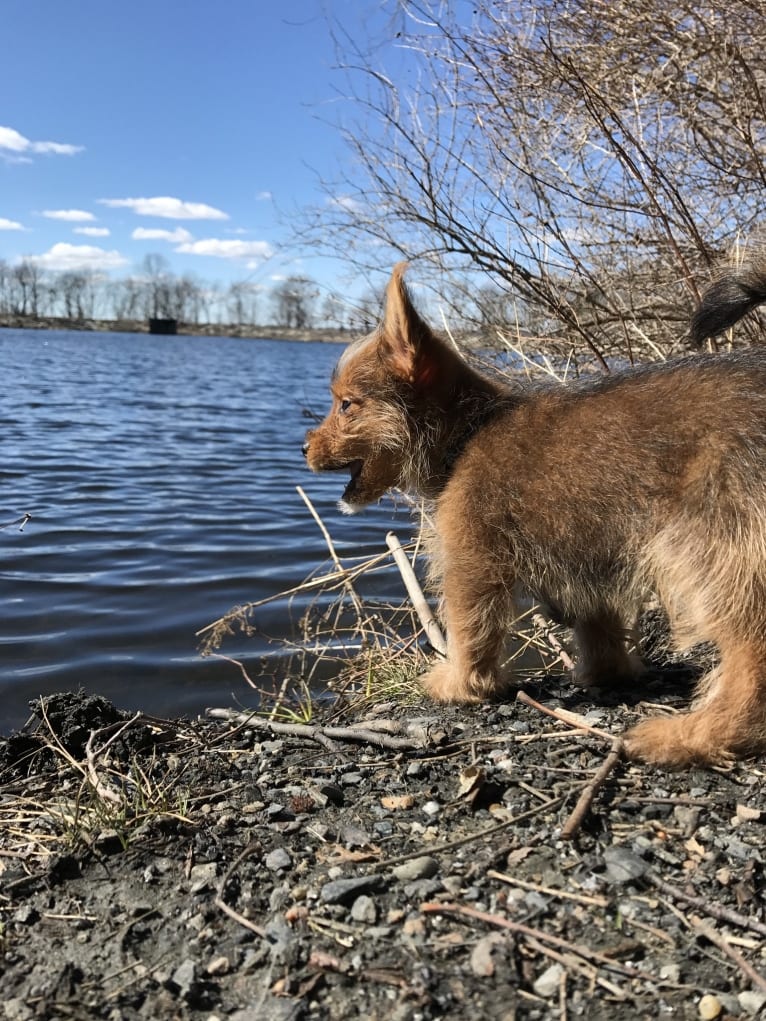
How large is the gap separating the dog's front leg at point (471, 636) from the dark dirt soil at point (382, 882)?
0.37 m

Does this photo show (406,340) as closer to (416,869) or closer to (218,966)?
(416,869)

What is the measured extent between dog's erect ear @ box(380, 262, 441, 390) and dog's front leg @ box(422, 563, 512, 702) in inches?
45.2

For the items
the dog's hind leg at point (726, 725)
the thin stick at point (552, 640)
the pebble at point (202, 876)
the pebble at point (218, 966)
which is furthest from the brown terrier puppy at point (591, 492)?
the pebble at point (218, 966)

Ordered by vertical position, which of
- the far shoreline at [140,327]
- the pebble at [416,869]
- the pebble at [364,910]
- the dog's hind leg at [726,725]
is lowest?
the pebble at [364,910]

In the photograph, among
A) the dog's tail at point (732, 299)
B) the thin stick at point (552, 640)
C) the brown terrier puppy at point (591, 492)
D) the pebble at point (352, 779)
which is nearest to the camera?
the brown terrier puppy at point (591, 492)

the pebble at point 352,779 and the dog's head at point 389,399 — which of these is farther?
the dog's head at point 389,399

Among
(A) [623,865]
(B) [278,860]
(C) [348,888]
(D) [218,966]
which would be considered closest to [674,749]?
(A) [623,865]

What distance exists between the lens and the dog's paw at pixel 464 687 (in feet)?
15.3

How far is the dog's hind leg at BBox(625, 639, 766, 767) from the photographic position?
144 inches

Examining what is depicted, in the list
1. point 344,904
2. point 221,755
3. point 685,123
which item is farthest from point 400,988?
point 685,123

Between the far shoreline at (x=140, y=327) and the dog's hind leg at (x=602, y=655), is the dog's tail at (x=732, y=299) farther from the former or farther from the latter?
the far shoreline at (x=140, y=327)

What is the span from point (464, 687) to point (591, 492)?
137 centimetres

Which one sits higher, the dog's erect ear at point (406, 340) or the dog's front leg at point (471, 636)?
the dog's erect ear at point (406, 340)

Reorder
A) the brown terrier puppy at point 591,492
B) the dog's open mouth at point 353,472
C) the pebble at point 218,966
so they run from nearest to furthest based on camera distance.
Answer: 1. the pebble at point 218,966
2. the brown terrier puppy at point 591,492
3. the dog's open mouth at point 353,472
